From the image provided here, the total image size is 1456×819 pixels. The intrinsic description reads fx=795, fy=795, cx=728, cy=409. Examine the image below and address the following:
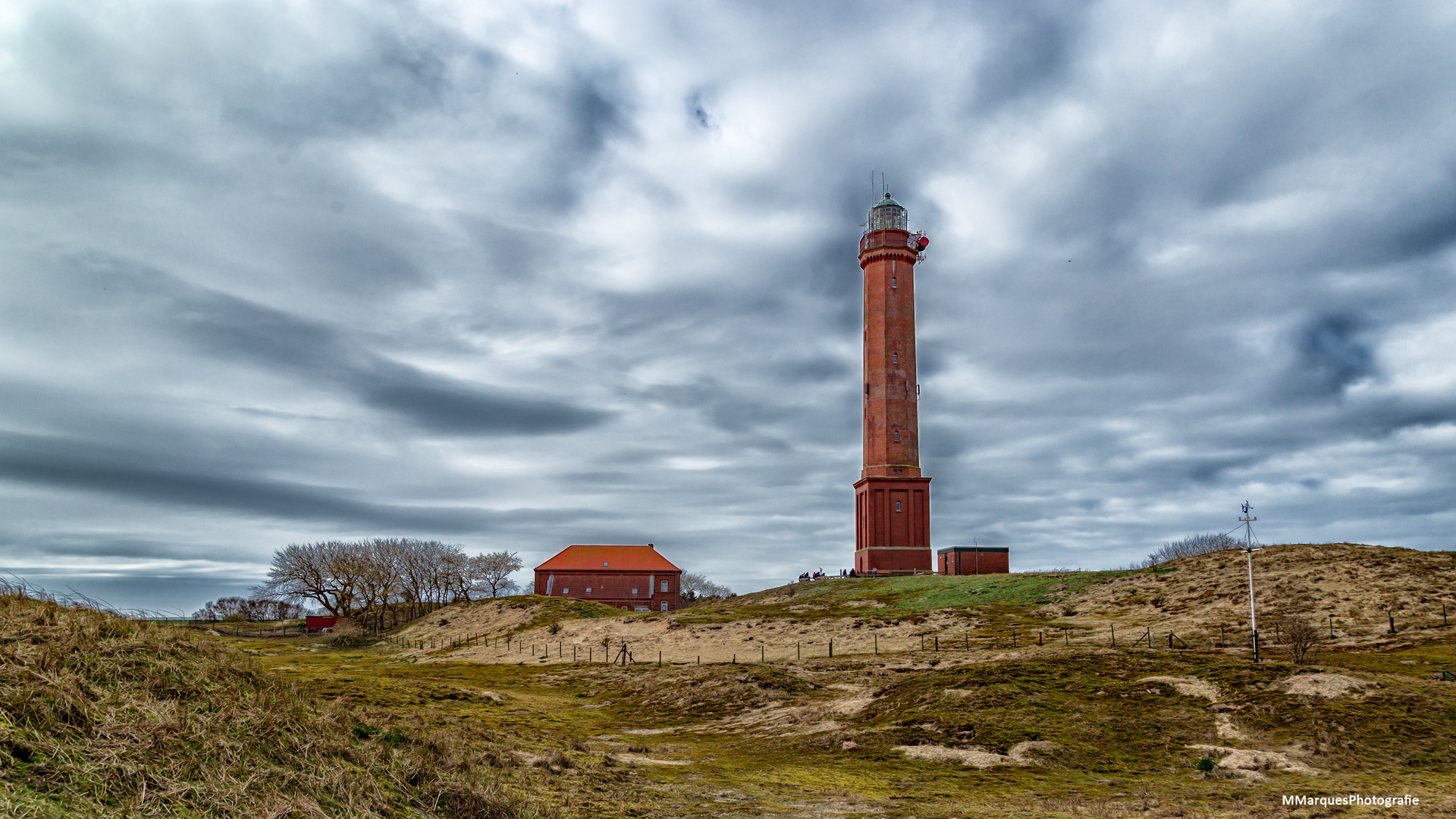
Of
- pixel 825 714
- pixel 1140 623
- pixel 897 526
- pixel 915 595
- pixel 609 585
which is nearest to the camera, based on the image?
pixel 825 714

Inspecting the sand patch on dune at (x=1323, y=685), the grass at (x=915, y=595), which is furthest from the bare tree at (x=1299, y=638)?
the grass at (x=915, y=595)

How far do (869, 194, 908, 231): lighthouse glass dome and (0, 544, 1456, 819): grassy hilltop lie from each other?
3918cm

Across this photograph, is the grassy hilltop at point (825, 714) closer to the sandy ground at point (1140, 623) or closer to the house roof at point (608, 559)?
the sandy ground at point (1140, 623)

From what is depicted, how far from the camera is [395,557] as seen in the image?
91375 mm

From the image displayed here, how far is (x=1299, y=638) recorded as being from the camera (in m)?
30.4

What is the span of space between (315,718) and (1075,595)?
181ft

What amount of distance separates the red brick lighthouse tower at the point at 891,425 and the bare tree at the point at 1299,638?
115 ft

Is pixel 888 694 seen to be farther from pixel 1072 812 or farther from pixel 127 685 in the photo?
pixel 127 685

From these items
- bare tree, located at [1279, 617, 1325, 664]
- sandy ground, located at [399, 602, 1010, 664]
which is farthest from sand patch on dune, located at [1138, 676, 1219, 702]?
sandy ground, located at [399, 602, 1010, 664]

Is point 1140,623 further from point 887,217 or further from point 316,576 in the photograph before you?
point 316,576

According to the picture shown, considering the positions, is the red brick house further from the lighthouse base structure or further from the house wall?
the lighthouse base structure

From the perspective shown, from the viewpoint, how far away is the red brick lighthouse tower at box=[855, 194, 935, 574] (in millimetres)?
73250

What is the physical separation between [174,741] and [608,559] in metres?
91.6

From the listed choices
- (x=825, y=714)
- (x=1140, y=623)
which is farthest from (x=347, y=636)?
(x=1140, y=623)
